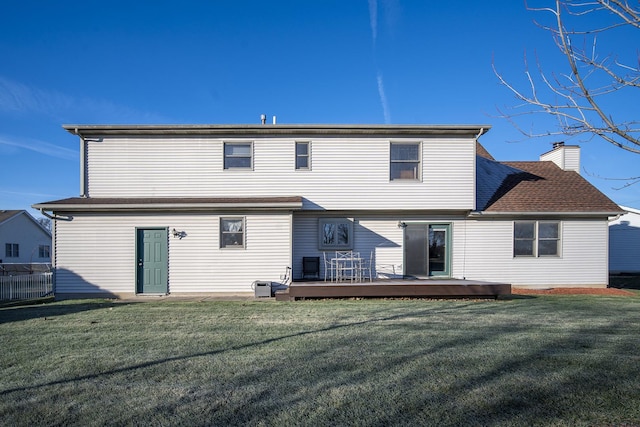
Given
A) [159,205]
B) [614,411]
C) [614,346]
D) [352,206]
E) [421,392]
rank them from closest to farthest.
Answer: [614,411] < [421,392] < [614,346] < [159,205] < [352,206]

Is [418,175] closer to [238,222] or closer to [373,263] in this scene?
[373,263]

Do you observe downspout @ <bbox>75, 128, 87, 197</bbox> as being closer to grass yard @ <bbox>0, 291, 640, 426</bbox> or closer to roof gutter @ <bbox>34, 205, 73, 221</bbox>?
roof gutter @ <bbox>34, 205, 73, 221</bbox>

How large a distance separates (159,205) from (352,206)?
590 centimetres

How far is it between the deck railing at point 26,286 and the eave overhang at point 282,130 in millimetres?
4987

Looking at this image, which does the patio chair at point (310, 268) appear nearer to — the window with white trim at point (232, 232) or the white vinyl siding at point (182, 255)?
the white vinyl siding at point (182, 255)

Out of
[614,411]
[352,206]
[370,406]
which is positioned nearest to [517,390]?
[614,411]

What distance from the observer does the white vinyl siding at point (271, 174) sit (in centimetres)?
1370

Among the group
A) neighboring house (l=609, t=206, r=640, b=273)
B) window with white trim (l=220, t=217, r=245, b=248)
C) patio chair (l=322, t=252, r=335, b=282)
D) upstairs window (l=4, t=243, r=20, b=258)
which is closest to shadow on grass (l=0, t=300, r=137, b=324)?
window with white trim (l=220, t=217, r=245, b=248)

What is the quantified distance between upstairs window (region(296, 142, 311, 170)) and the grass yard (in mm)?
5917

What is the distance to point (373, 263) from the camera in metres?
14.2


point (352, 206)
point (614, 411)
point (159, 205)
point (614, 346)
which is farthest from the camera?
point (352, 206)

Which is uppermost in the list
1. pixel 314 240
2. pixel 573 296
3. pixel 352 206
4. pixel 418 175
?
pixel 418 175

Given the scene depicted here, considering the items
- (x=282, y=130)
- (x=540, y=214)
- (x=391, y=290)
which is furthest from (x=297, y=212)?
(x=540, y=214)

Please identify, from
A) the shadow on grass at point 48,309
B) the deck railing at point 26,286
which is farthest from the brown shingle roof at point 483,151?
the deck railing at point 26,286
